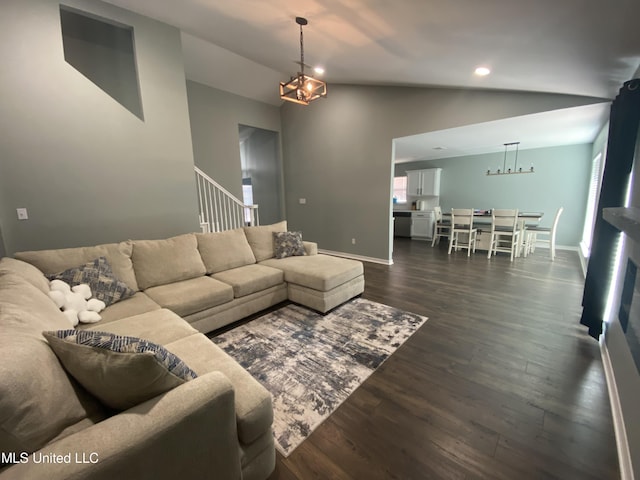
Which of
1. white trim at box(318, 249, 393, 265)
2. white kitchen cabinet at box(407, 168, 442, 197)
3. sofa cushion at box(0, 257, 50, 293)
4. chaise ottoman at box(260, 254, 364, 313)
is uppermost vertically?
white kitchen cabinet at box(407, 168, 442, 197)

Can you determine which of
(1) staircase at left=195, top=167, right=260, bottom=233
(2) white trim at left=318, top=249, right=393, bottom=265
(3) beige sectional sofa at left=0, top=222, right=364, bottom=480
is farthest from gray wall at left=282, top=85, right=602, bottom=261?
(3) beige sectional sofa at left=0, top=222, right=364, bottom=480

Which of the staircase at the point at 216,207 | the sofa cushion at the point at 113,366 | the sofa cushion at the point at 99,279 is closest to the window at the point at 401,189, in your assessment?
the staircase at the point at 216,207

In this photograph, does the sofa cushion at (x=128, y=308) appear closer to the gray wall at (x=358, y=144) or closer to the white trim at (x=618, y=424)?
the white trim at (x=618, y=424)

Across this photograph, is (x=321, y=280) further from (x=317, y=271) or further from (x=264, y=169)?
(x=264, y=169)

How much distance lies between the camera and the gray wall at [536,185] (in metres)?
5.74

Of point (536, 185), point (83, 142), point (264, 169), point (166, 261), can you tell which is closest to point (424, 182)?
point (536, 185)

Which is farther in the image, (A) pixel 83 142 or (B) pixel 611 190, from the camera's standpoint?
(A) pixel 83 142

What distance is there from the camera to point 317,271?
3.02 metres

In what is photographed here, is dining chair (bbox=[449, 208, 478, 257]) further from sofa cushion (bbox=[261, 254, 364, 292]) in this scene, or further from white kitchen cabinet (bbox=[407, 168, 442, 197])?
sofa cushion (bbox=[261, 254, 364, 292])

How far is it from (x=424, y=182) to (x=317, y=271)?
20.1 feet

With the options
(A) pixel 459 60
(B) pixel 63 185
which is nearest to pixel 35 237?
(B) pixel 63 185

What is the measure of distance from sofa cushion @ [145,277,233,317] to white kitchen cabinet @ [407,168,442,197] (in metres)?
6.86

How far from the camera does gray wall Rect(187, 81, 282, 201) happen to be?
4.98m

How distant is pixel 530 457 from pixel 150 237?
14.0 ft
